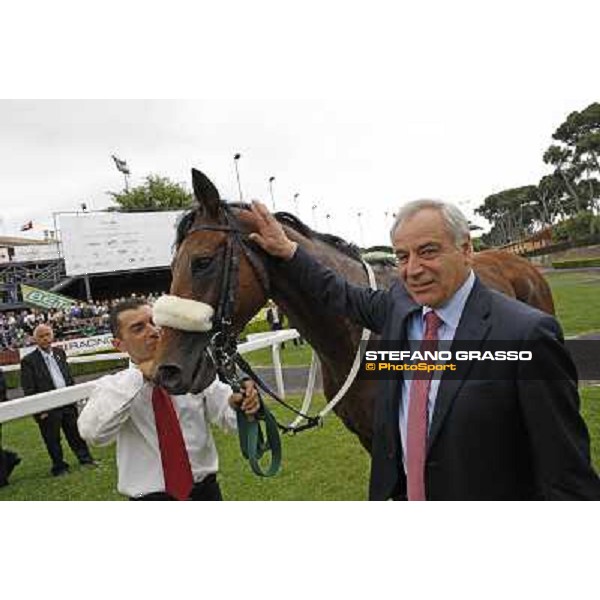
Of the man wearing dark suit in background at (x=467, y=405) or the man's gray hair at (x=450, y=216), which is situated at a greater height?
the man's gray hair at (x=450, y=216)

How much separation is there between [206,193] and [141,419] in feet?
3.23

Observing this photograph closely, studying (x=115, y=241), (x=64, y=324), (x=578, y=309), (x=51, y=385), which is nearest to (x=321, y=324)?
(x=115, y=241)

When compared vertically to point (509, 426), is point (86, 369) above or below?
below

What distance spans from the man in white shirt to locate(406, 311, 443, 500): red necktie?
787mm

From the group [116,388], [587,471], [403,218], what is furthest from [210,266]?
[587,471]

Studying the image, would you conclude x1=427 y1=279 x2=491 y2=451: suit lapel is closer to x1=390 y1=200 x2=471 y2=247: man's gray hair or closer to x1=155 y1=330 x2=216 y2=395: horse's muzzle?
x1=390 y1=200 x2=471 y2=247: man's gray hair

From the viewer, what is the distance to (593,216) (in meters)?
3.65

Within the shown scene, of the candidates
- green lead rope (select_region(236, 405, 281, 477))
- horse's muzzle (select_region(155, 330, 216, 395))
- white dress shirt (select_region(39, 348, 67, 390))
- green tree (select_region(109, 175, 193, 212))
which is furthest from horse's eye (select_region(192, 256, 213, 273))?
white dress shirt (select_region(39, 348, 67, 390))

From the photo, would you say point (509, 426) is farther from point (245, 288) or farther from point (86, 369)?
point (86, 369)

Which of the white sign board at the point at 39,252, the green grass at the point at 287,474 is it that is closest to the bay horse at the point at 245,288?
the green grass at the point at 287,474

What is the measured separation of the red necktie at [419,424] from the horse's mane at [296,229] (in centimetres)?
100

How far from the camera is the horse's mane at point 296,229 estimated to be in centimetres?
207

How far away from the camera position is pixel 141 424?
2.18 m

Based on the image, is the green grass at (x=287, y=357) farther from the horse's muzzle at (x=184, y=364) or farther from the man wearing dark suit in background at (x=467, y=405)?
the man wearing dark suit in background at (x=467, y=405)
